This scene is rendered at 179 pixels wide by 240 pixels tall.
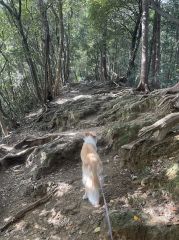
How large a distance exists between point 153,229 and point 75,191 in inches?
85.5

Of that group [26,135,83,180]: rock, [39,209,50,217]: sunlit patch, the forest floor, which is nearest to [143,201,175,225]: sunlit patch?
the forest floor

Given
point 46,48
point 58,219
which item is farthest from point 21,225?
point 46,48

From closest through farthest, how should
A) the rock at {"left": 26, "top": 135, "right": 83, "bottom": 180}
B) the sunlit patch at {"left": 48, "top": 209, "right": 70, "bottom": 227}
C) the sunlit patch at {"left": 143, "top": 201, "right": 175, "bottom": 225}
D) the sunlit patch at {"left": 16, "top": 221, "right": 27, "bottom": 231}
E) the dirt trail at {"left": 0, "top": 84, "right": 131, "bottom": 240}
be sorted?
the sunlit patch at {"left": 143, "top": 201, "right": 175, "bottom": 225} → the dirt trail at {"left": 0, "top": 84, "right": 131, "bottom": 240} → the sunlit patch at {"left": 48, "top": 209, "right": 70, "bottom": 227} → the sunlit patch at {"left": 16, "top": 221, "right": 27, "bottom": 231} → the rock at {"left": 26, "top": 135, "right": 83, "bottom": 180}

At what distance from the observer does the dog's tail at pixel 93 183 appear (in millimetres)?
5148

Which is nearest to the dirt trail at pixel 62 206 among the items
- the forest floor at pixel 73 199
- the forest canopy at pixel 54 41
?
the forest floor at pixel 73 199

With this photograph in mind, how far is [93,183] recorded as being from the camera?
5.12 m

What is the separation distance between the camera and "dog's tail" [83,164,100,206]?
515 centimetres

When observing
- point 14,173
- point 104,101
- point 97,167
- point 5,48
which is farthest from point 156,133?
point 5,48

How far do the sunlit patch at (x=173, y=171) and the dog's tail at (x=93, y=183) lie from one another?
1.08 metres

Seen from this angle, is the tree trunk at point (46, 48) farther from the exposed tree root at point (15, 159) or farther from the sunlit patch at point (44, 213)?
the sunlit patch at point (44, 213)

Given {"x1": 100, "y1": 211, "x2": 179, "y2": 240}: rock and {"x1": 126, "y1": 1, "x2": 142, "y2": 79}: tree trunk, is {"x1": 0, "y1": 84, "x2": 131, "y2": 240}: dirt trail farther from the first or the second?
{"x1": 126, "y1": 1, "x2": 142, "y2": 79}: tree trunk

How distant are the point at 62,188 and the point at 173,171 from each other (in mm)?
2319

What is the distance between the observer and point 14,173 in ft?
29.2

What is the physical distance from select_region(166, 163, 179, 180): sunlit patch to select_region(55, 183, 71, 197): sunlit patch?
82.3 inches
